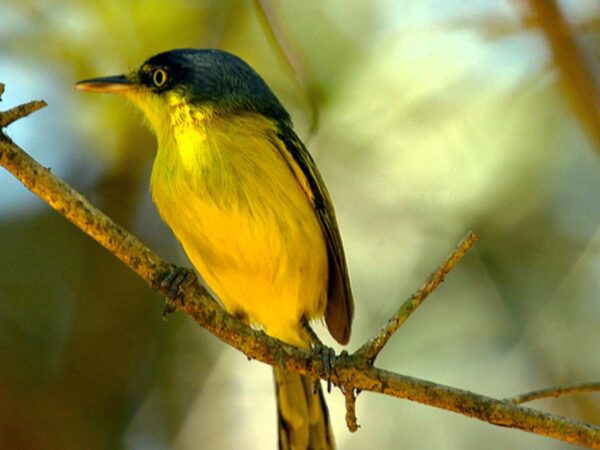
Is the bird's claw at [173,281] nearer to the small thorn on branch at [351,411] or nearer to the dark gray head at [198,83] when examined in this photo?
the small thorn on branch at [351,411]

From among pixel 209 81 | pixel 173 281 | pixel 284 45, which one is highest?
pixel 209 81

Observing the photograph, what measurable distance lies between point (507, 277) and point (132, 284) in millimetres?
2475

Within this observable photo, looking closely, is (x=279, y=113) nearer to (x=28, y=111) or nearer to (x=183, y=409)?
(x=28, y=111)

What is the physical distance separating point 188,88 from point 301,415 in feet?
5.64

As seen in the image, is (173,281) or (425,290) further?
(173,281)

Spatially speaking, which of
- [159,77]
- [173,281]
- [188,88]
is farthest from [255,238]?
[159,77]

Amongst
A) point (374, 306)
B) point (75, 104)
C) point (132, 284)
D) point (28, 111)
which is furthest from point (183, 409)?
point (28, 111)

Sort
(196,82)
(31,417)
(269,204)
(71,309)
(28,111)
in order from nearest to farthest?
(28,111) → (269,204) → (196,82) → (31,417) → (71,309)

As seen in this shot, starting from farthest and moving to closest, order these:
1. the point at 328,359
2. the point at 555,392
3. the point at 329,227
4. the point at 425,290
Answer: the point at 329,227 < the point at 328,359 < the point at 555,392 < the point at 425,290

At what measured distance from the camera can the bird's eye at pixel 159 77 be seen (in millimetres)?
4461

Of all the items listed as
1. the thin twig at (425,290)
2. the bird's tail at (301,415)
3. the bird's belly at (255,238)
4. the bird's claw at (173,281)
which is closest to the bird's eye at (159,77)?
the bird's belly at (255,238)

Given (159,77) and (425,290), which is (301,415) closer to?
(425,290)

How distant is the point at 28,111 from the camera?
2883 millimetres

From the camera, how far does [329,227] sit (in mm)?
4355
